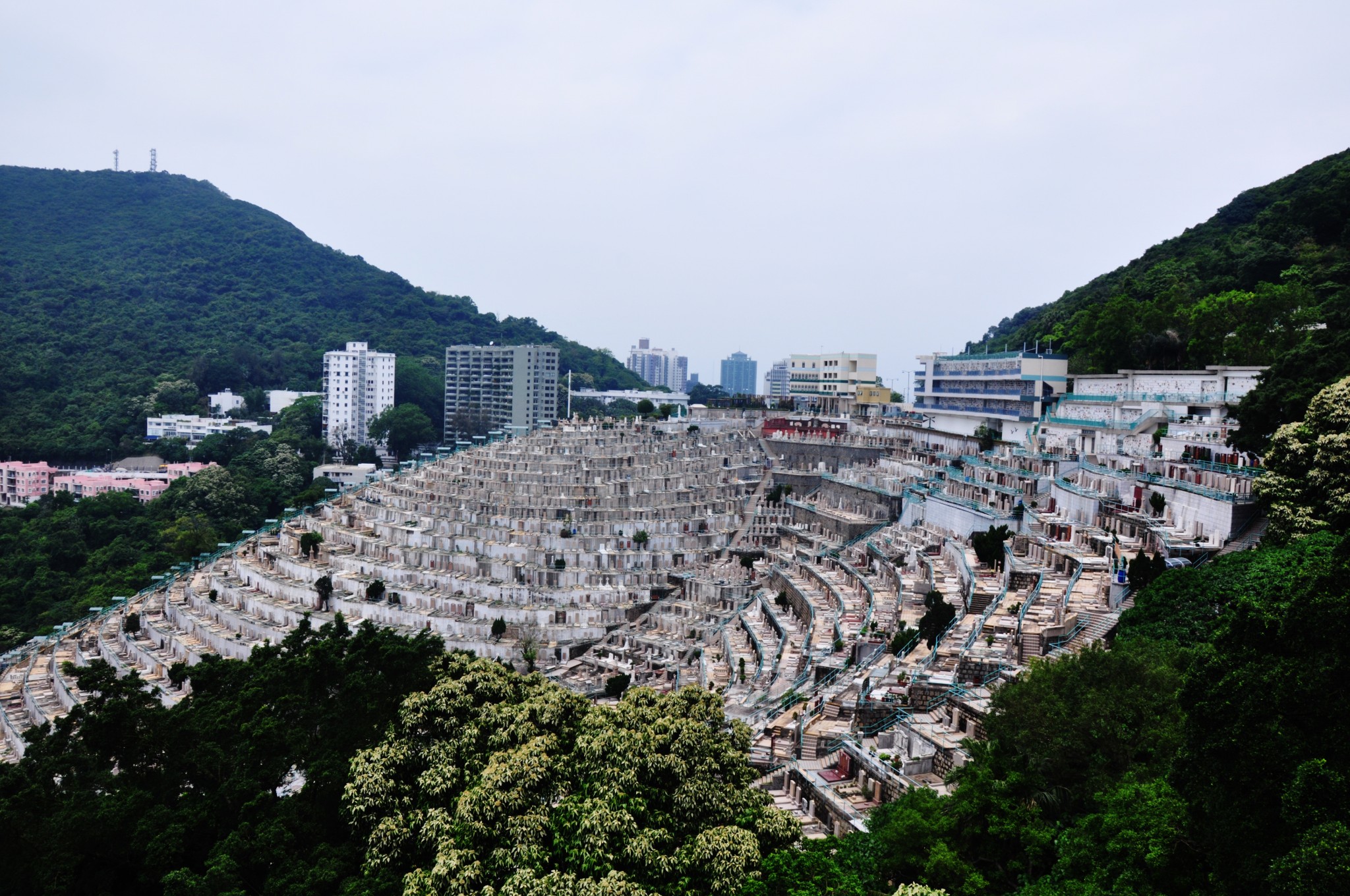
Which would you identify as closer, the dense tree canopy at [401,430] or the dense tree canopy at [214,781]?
the dense tree canopy at [214,781]

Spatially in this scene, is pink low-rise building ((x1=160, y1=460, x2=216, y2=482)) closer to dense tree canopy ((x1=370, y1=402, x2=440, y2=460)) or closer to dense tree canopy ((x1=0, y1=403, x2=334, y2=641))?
dense tree canopy ((x1=0, y1=403, x2=334, y2=641))

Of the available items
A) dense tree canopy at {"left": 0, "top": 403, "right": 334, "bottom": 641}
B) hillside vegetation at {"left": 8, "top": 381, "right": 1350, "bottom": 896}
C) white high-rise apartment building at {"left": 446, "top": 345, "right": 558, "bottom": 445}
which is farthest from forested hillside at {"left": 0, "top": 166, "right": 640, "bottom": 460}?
hillside vegetation at {"left": 8, "top": 381, "right": 1350, "bottom": 896}

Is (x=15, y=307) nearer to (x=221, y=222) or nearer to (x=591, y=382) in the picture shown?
(x=221, y=222)

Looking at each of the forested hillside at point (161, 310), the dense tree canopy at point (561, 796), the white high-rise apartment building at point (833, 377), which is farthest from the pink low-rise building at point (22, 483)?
the dense tree canopy at point (561, 796)

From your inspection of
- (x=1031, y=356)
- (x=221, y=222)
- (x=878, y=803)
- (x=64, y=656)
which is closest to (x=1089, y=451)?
(x=1031, y=356)

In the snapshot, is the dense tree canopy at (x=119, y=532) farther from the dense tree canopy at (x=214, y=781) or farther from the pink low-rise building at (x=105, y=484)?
the dense tree canopy at (x=214, y=781)

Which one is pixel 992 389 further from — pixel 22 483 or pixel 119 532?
pixel 22 483
